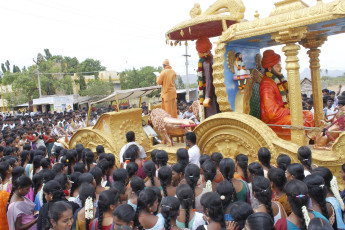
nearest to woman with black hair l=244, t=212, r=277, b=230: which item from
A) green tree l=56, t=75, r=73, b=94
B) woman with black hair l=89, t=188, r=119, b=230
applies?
woman with black hair l=89, t=188, r=119, b=230

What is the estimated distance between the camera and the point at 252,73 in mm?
5730

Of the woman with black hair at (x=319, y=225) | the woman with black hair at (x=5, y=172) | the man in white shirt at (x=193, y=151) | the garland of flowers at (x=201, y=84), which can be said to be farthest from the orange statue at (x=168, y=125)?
the woman with black hair at (x=319, y=225)

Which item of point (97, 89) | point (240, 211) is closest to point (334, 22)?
point (240, 211)

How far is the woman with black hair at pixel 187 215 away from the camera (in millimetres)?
2611

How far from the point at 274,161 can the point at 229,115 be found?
1.02 metres

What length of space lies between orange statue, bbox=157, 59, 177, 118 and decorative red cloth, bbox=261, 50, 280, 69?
6.55ft

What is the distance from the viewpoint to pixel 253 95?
5664 millimetres

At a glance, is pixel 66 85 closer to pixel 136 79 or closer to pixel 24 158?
pixel 136 79

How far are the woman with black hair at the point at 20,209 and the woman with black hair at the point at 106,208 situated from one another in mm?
1031

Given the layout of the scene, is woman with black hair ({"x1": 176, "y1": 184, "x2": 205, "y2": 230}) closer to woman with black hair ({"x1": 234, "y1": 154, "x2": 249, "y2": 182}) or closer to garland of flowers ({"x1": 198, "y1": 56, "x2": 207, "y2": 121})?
woman with black hair ({"x1": 234, "y1": 154, "x2": 249, "y2": 182})

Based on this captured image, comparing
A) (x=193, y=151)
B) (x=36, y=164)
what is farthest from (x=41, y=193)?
(x=193, y=151)

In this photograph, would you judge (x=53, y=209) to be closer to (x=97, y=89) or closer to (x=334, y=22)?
(x=334, y=22)

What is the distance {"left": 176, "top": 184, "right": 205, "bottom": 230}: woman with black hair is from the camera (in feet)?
8.57

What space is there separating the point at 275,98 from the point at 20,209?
14.8 feet
